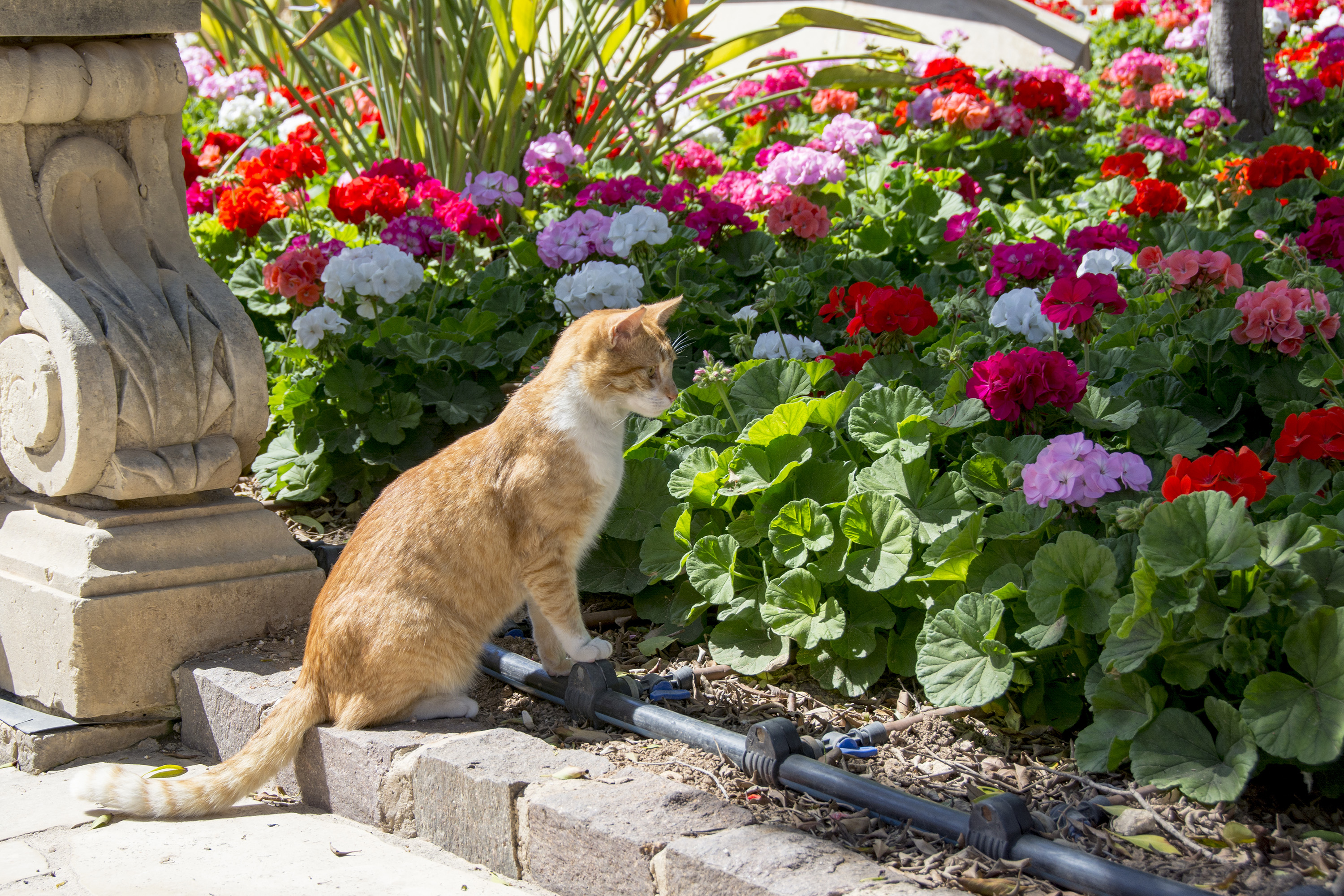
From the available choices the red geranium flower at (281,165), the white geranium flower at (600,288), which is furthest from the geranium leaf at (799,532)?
the red geranium flower at (281,165)

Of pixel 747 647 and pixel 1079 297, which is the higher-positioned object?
pixel 1079 297

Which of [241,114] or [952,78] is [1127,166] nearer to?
[952,78]

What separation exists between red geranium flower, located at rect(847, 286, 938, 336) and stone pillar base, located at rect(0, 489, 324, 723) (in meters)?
1.73

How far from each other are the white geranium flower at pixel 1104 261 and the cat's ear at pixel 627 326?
153cm

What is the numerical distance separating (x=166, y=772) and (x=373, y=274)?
1.84 m

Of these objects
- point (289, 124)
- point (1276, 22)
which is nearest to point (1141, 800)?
point (289, 124)

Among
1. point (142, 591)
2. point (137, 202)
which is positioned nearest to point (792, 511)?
point (142, 591)

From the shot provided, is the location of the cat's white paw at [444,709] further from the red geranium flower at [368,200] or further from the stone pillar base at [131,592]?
the red geranium flower at [368,200]

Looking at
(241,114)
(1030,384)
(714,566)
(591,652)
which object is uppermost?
(241,114)

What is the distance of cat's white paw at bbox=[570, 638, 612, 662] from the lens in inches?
110

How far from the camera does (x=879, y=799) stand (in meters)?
2.07

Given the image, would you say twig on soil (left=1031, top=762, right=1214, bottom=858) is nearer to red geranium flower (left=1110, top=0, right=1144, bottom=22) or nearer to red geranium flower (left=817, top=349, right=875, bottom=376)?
red geranium flower (left=817, top=349, right=875, bottom=376)

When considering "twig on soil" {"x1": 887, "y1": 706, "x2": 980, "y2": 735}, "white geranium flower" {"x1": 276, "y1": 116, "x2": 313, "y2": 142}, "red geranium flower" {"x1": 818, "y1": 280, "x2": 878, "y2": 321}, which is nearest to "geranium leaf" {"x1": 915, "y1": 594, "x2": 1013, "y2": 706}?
"twig on soil" {"x1": 887, "y1": 706, "x2": 980, "y2": 735}

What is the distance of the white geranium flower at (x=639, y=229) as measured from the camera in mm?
4047
